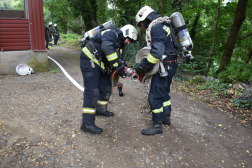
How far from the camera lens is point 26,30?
7602 mm

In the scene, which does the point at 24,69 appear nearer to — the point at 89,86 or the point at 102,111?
the point at 102,111

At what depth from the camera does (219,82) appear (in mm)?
6527

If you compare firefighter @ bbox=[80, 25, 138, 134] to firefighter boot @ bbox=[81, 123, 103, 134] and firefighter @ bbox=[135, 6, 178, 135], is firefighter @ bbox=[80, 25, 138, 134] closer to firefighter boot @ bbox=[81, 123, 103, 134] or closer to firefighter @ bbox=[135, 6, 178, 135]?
firefighter boot @ bbox=[81, 123, 103, 134]

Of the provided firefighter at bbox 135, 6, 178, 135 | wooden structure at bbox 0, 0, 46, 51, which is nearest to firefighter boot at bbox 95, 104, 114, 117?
firefighter at bbox 135, 6, 178, 135

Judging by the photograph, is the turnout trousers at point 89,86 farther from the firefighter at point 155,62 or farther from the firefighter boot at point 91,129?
the firefighter at point 155,62

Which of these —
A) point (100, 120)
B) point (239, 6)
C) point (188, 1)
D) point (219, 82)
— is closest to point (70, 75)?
point (100, 120)

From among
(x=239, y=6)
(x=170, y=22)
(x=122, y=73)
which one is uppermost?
(x=239, y=6)

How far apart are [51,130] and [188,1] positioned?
12.1 metres

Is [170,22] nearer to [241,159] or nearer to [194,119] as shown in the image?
[194,119]

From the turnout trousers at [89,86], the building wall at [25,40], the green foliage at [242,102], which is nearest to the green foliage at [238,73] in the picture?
the green foliage at [242,102]

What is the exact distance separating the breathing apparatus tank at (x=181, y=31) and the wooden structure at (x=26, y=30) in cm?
659

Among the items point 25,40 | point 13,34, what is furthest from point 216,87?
point 13,34

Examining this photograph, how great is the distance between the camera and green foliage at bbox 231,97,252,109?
485 cm

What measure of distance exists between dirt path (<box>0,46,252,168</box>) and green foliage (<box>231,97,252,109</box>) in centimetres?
78
